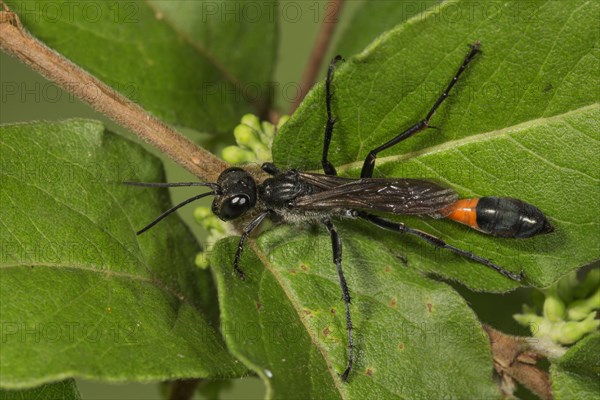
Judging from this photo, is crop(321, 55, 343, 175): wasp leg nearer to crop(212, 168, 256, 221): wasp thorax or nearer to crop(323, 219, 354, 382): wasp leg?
crop(323, 219, 354, 382): wasp leg

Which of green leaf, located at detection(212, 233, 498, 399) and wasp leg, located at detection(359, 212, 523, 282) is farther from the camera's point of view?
wasp leg, located at detection(359, 212, 523, 282)

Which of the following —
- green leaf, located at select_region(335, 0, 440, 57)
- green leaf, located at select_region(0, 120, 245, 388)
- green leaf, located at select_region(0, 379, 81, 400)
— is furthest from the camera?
green leaf, located at select_region(335, 0, 440, 57)

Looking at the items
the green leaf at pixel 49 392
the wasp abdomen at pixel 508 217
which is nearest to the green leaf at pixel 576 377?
the wasp abdomen at pixel 508 217

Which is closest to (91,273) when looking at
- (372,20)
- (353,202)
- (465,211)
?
(353,202)

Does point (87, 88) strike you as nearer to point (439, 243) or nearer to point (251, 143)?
point (251, 143)

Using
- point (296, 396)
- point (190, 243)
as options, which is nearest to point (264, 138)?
point (190, 243)

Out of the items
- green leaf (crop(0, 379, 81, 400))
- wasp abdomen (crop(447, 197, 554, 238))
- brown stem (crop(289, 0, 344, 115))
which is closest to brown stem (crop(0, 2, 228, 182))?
green leaf (crop(0, 379, 81, 400))

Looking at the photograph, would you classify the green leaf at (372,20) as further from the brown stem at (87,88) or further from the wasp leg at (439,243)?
the brown stem at (87,88)
